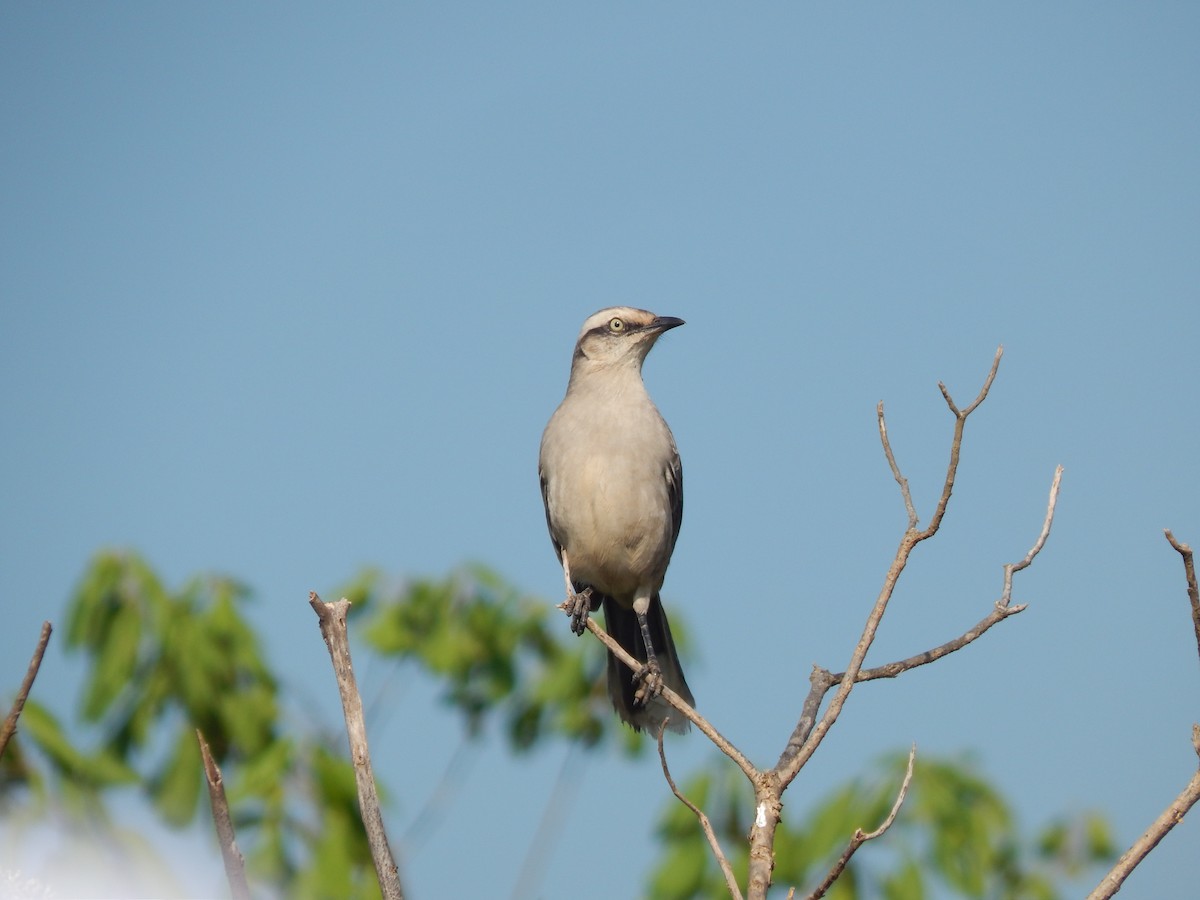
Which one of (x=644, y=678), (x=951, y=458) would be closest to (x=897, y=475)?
(x=951, y=458)

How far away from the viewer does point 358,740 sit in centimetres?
285

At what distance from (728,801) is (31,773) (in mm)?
3401

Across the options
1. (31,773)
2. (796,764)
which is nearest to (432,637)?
(31,773)

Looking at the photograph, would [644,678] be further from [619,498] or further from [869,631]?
[869,631]

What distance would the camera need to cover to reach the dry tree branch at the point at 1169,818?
2539 millimetres

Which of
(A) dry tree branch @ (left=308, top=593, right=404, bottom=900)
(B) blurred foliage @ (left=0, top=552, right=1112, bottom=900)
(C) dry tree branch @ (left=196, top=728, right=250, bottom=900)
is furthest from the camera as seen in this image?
(B) blurred foliage @ (left=0, top=552, right=1112, bottom=900)

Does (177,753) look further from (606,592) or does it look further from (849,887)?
(849,887)

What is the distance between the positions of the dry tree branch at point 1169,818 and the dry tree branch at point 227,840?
1608 millimetres

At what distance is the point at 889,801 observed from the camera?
595 cm

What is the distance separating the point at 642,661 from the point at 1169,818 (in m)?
4.48

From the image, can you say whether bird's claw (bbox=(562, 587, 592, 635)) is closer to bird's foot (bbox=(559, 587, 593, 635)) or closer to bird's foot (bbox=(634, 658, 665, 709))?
bird's foot (bbox=(559, 587, 593, 635))

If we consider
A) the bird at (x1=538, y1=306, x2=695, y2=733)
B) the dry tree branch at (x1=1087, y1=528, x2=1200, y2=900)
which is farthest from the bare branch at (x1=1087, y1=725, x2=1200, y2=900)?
the bird at (x1=538, y1=306, x2=695, y2=733)

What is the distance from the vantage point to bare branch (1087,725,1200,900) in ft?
8.32

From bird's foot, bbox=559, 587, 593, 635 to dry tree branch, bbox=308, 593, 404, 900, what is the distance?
11.9 feet
